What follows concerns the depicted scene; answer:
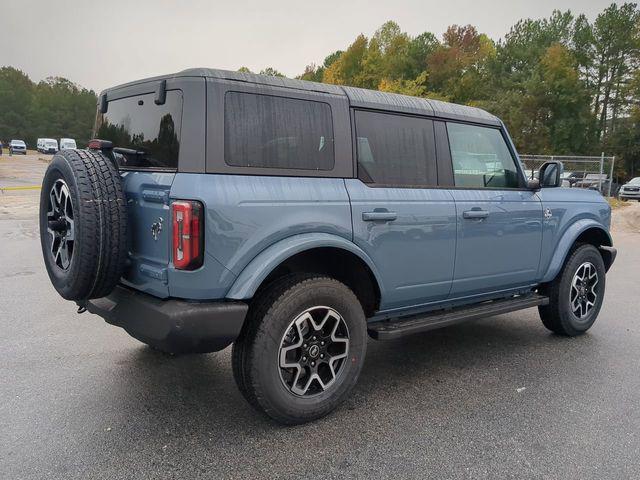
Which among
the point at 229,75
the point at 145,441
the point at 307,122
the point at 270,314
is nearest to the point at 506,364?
the point at 270,314

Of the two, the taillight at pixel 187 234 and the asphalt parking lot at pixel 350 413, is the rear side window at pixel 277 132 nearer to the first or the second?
the taillight at pixel 187 234

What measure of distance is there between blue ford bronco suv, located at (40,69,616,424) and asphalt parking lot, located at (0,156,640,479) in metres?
0.32

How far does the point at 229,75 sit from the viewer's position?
110 inches

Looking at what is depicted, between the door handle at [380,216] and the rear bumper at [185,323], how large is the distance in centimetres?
97

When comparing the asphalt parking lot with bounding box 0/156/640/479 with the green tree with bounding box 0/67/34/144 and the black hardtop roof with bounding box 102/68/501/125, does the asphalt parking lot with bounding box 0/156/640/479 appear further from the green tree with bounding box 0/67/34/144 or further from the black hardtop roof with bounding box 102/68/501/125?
the green tree with bounding box 0/67/34/144

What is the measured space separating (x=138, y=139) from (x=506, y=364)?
3259mm

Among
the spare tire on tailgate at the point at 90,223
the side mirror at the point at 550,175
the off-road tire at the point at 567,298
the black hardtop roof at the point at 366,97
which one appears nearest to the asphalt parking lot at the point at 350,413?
the off-road tire at the point at 567,298

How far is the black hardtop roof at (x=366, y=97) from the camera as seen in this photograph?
2781 millimetres

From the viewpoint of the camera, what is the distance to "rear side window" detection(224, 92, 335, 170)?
2771 millimetres

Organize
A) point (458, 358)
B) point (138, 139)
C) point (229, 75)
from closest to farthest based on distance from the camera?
point (229, 75), point (138, 139), point (458, 358)

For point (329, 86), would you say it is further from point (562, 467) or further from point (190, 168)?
point (562, 467)

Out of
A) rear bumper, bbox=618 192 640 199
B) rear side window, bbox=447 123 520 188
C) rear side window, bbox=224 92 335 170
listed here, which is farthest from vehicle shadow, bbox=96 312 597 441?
rear bumper, bbox=618 192 640 199

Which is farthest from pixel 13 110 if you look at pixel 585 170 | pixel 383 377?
pixel 383 377

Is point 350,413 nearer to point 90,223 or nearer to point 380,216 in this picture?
point 380,216
